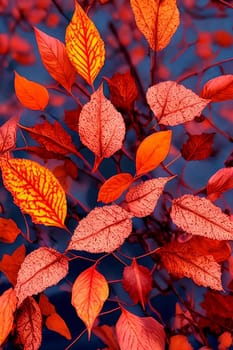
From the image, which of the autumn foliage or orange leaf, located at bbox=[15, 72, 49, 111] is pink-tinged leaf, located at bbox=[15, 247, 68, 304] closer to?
the autumn foliage

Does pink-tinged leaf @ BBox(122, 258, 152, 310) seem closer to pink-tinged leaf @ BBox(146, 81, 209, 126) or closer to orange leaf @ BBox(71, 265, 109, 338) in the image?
orange leaf @ BBox(71, 265, 109, 338)

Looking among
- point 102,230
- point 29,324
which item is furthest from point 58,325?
point 102,230

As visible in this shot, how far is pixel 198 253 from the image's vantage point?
0.51m

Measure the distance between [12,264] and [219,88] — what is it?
0.95 feet

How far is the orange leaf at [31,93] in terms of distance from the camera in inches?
20.1

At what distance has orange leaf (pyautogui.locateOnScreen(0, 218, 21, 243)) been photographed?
1.81 feet

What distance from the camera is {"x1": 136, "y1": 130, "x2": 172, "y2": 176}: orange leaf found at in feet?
1.56

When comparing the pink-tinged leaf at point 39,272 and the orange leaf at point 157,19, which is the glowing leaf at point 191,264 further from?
the orange leaf at point 157,19

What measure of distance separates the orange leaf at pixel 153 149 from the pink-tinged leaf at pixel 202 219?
0.16ft

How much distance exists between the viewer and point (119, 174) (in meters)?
0.49

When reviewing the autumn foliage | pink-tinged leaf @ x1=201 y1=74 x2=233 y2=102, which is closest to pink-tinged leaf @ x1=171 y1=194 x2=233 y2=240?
the autumn foliage

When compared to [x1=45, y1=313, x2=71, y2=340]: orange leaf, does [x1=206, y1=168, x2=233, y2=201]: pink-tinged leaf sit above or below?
above

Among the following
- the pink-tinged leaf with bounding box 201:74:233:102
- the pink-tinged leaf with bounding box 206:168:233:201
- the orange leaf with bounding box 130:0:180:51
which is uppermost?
the orange leaf with bounding box 130:0:180:51

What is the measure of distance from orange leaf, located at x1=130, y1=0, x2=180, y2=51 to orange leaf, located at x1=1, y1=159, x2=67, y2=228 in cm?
17
